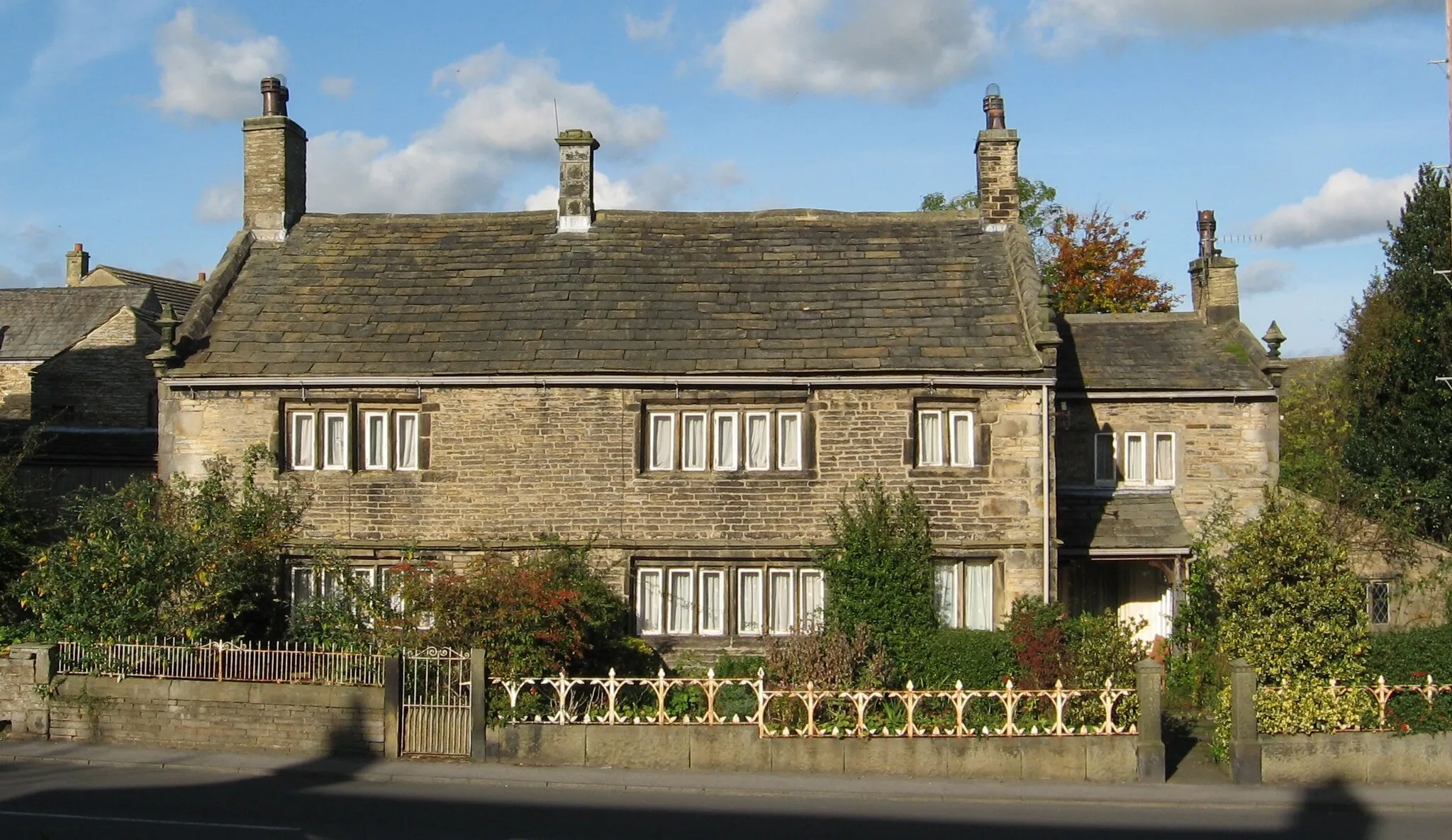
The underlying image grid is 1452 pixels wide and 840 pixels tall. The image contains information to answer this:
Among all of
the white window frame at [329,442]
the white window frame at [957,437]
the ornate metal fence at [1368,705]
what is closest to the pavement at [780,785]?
the ornate metal fence at [1368,705]

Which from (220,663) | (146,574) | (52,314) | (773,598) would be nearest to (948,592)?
(773,598)

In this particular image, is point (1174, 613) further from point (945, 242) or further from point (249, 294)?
point (249, 294)

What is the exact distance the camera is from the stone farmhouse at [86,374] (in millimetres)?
26672

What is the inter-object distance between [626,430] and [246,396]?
20.2ft

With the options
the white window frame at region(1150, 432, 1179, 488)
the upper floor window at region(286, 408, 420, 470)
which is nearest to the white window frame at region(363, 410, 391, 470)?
the upper floor window at region(286, 408, 420, 470)

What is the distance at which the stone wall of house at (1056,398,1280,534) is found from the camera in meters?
24.0

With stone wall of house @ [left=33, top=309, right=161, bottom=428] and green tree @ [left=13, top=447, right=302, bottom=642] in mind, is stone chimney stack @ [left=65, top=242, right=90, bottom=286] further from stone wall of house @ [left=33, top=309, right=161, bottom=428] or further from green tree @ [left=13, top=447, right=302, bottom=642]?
green tree @ [left=13, top=447, right=302, bottom=642]

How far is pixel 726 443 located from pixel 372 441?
A: 5.74 meters

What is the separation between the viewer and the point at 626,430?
66.2ft

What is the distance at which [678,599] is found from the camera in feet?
66.5

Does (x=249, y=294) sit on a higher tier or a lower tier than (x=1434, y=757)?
higher

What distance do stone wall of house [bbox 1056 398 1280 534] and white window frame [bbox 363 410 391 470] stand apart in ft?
39.9

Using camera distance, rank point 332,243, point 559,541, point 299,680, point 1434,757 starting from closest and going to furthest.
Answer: point 1434,757 < point 299,680 < point 559,541 < point 332,243

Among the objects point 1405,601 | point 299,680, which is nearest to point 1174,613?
point 1405,601
